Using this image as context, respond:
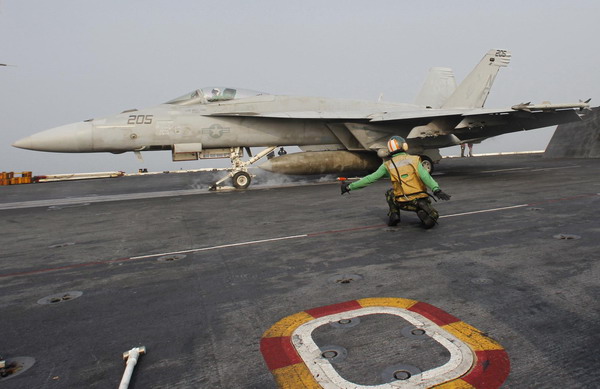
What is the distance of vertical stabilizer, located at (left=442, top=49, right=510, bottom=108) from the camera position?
59.8ft

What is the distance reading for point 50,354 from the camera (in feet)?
9.20

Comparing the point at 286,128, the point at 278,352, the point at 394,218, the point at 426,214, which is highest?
the point at 286,128

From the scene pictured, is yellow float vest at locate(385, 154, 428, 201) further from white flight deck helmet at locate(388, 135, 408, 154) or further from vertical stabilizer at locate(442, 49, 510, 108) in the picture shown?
vertical stabilizer at locate(442, 49, 510, 108)

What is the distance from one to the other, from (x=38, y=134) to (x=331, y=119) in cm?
948

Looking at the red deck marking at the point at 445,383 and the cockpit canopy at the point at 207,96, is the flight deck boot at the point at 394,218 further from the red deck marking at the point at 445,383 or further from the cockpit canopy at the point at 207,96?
the cockpit canopy at the point at 207,96

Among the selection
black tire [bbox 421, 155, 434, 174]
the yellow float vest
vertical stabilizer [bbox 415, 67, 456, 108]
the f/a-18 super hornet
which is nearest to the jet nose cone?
the f/a-18 super hornet

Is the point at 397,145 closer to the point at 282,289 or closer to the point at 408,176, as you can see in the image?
the point at 408,176

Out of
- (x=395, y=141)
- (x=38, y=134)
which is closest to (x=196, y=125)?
(x=38, y=134)

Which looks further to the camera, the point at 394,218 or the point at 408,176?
the point at 394,218

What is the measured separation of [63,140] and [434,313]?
12.2 meters

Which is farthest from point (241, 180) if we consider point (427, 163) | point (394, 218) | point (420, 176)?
point (420, 176)

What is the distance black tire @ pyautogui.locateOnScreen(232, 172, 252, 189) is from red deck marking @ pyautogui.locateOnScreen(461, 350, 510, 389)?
12146 mm

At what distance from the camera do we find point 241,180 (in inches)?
559

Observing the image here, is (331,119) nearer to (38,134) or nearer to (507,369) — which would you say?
(38,134)
